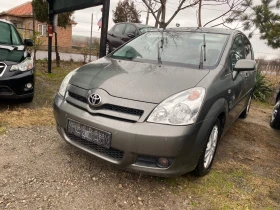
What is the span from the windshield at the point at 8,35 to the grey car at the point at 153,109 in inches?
106

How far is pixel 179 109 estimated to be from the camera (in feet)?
7.01

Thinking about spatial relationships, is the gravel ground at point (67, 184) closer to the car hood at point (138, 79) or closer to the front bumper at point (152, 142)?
the front bumper at point (152, 142)

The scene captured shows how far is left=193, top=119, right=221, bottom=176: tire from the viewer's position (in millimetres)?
2506

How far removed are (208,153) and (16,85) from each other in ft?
9.90

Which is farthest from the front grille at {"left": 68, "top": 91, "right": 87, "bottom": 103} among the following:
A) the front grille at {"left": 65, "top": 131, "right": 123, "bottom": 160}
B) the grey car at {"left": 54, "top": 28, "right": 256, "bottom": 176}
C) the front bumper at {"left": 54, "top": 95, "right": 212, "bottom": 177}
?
the front grille at {"left": 65, "top": 131, "right": 123, "bottom": 160}

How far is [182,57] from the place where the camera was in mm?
3008

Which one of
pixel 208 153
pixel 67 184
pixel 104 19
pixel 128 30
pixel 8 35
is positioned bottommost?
pixel 67 184

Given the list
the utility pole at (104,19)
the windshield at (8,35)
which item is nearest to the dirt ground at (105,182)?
the windshield at (8,35)

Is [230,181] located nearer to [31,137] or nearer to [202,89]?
[202,89]

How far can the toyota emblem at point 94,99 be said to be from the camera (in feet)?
7.41

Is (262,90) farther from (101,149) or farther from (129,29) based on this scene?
(101,149)

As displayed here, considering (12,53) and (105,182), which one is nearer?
(105,182)

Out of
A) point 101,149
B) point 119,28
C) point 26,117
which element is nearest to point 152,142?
point 101,149

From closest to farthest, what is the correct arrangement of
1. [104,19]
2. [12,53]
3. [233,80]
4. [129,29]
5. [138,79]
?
[138,79], [233,80], [12,53], [104,19], [129,29]
